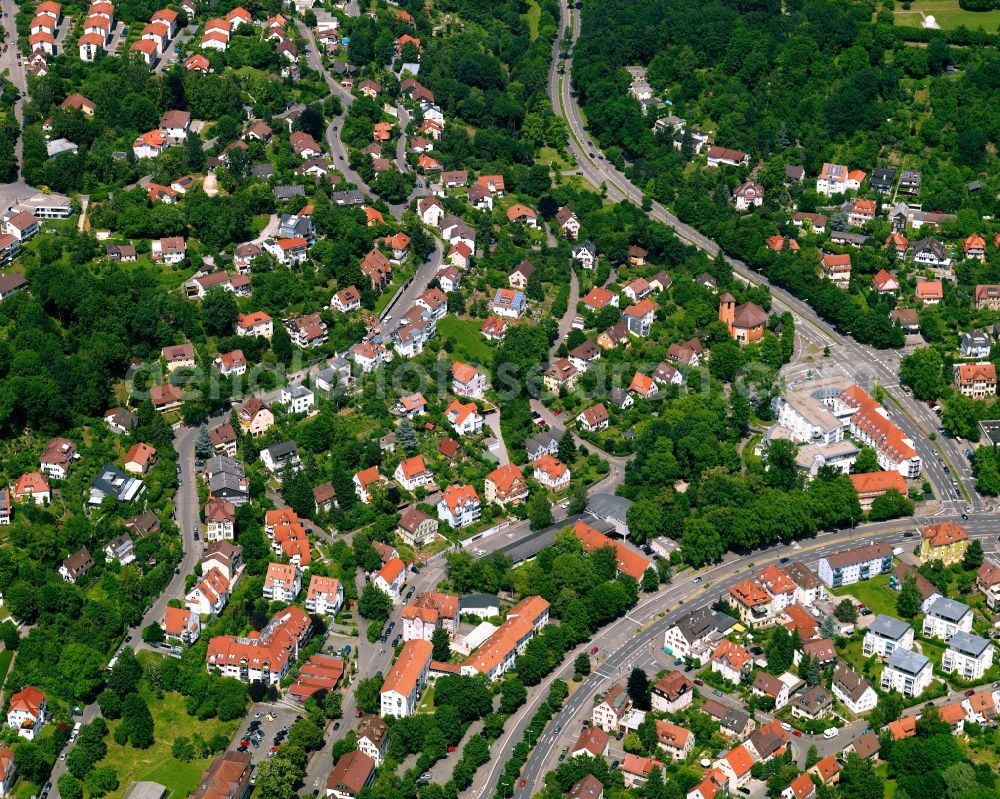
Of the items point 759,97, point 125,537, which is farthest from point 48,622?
point 759,97

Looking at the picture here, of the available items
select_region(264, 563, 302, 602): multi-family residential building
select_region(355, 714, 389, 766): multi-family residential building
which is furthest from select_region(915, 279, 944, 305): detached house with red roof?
select_region(355, 714, 389, 766): multi-family residential building

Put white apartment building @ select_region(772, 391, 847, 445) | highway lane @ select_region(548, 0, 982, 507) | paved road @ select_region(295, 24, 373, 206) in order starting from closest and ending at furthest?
white apartment building @ select_region(772, 391, 847, 445) → highway lane @ select_region(548, 0, 982, 507) → paved road @ select_region(295, 24, 373, 206)

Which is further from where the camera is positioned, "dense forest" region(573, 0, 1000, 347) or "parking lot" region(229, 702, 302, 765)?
"dense forest" region(573, 0, 1000, 347)

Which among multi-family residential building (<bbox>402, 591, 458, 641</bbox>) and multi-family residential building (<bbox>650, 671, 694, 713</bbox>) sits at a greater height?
multi-family residential building (<bbox>650, 671, 694, 713</bbox>)

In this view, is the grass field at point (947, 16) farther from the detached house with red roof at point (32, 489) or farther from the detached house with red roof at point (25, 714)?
the detached house with red roof at point (25, 714)

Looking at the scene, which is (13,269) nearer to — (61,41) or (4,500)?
(4,500)

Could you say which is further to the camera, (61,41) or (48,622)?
(61,41)

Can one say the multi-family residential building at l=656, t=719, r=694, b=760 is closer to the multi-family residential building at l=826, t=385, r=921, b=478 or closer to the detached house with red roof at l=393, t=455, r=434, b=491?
the detached house with red roof at l=393, t=455, r=434, b=491

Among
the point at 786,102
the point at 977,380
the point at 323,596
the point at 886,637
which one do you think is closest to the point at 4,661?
the point at 323,596
